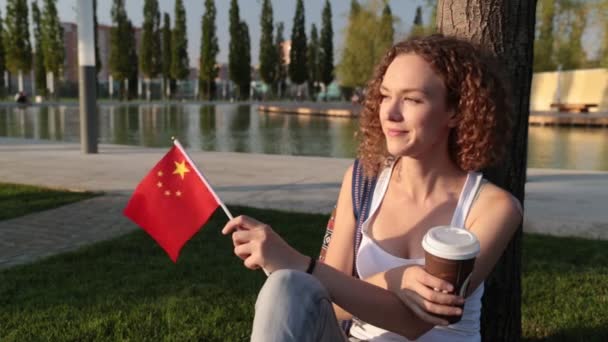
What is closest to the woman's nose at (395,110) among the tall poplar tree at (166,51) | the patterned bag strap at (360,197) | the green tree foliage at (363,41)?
the patterned bag strap at (360,197)

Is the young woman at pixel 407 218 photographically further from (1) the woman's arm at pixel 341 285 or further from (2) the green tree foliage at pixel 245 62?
(2) the green tree foliage at pixel 245 62

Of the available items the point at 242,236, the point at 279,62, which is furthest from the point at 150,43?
the point at 242,236

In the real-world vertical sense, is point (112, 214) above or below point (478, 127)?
below

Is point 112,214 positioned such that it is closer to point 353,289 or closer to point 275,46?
point 353,289

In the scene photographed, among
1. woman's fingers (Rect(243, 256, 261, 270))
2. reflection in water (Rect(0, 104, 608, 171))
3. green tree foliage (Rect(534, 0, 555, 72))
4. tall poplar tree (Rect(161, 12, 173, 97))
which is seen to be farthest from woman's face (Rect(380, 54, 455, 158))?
tall poplar tree (Rect(161, 12, 173, 97))

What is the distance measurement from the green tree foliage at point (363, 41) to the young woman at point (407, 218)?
39.6 metres

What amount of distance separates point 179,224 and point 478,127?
1.05 meters

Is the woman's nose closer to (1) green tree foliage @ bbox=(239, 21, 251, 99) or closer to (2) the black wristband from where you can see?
(2) the black wristband

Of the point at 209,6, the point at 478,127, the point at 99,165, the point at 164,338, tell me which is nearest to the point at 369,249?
the point at 478,127

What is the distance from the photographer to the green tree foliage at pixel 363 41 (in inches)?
1615

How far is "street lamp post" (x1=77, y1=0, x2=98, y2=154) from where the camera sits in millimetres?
9359

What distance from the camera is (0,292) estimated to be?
137 inches

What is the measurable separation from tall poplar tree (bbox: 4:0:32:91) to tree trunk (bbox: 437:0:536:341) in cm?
4829

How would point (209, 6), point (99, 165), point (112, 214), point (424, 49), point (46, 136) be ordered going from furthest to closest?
point (209, 6) < point (46, 136) < point (99, 165) < point (112, 214) < point (424, 49)
